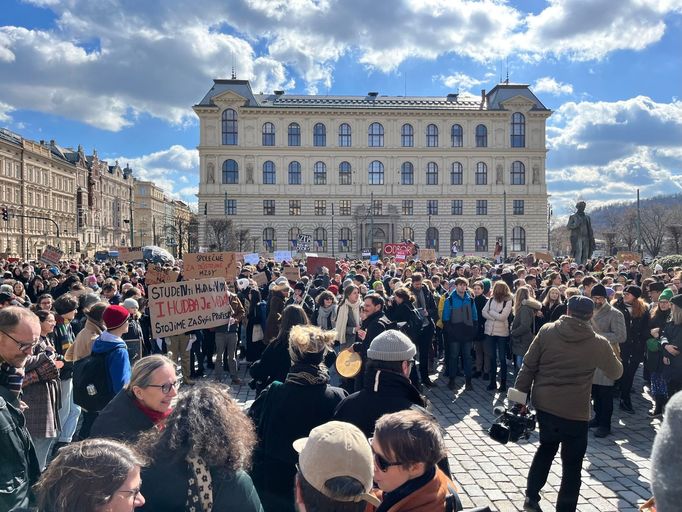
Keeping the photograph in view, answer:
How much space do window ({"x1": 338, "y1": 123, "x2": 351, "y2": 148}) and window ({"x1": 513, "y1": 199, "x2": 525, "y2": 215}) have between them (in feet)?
67.1

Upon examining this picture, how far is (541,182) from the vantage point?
6088cm

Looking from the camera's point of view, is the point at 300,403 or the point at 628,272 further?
the point at 628,272

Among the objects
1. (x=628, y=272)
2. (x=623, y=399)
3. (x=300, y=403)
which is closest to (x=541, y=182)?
(x=628, y=272)

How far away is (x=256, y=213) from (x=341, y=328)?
52.1 meters

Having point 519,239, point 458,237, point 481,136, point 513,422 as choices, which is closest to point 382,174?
point 458,237

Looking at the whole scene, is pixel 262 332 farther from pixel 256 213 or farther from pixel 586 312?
pixel 256 213

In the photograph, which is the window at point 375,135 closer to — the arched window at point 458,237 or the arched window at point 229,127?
the arched window at point 458,237

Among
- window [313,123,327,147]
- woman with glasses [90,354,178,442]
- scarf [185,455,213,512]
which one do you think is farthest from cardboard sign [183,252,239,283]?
window [313,123,327,147]

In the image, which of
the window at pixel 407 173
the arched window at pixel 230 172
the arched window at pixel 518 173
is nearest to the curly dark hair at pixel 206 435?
the arched window at pixel 230 172

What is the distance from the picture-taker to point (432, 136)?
6069 centimetres

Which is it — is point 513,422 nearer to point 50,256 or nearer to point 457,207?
point 50,256

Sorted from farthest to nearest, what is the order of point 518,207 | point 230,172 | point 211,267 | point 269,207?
point 518,207, point 269,207, point 230,172, point 211,267

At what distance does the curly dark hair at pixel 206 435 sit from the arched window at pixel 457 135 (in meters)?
61.3

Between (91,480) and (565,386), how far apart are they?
4.01 metres
